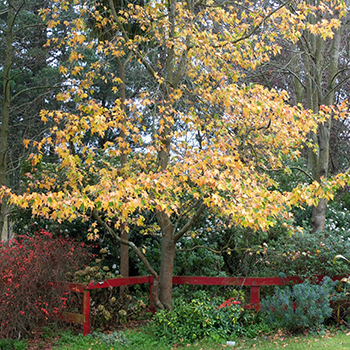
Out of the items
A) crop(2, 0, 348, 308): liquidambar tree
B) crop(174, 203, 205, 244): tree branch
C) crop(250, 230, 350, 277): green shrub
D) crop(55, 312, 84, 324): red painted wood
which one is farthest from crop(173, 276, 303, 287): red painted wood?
crop(55, 312, 84, 324): red painted wood

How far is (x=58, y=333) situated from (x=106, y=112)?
11.3 ft

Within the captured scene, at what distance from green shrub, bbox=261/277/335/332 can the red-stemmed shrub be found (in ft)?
10.6

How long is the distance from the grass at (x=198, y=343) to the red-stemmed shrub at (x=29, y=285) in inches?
21.1

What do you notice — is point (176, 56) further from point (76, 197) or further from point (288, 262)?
point (288, 262)

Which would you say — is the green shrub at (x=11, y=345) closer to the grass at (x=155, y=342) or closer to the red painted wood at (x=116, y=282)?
the grass at (x=155, y=342)

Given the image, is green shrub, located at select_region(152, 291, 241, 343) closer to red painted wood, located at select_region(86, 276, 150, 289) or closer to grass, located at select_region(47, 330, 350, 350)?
grass, located at select_region(47, 330, 350, 350)

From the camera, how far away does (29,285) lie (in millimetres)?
5301

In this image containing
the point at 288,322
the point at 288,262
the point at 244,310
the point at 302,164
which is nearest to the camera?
the point at 288,322

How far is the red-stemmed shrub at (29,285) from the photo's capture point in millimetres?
→ 5164

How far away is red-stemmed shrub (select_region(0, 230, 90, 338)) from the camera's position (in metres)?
5.16

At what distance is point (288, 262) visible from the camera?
6660mm

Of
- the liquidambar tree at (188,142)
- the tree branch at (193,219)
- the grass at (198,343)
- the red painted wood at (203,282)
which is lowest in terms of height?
the grass at (198,343)

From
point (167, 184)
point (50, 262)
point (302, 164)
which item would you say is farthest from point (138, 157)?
point (302, 164)

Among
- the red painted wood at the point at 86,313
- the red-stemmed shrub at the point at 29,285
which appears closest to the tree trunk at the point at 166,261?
→ the red painted wood at the point at 86,313
